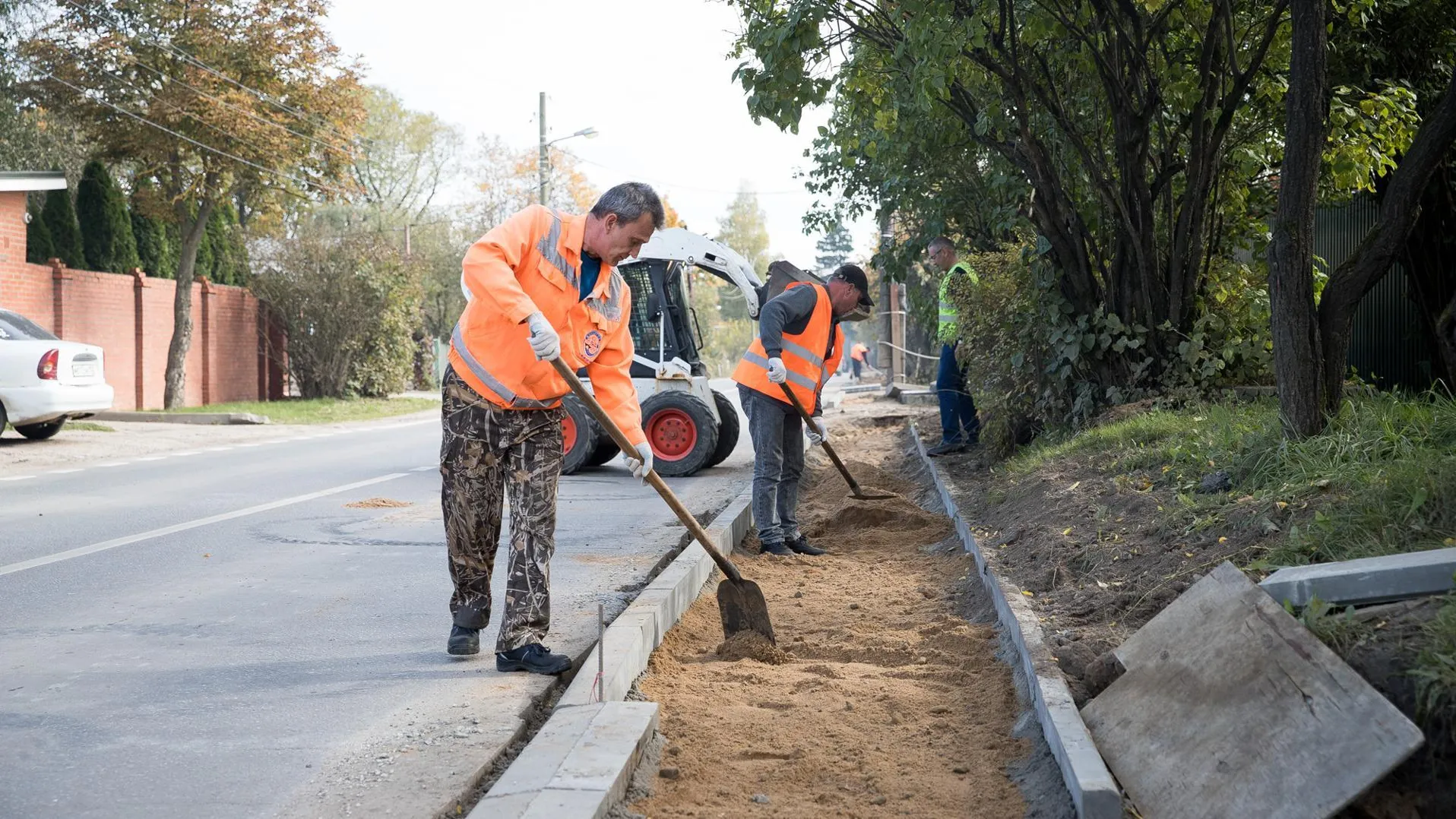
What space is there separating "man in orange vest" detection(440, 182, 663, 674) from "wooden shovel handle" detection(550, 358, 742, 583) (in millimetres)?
85

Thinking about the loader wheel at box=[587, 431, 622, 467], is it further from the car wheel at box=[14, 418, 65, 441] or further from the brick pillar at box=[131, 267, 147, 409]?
the brick pillar at box=[131, 267, 147, 409]

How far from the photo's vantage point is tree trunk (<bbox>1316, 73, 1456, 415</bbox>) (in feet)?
20.1

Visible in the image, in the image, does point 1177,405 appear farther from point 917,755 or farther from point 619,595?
point 917,755

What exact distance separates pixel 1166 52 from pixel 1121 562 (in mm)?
5089

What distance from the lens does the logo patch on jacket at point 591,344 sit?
5254 mm

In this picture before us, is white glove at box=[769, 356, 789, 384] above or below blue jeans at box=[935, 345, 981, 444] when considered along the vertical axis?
above

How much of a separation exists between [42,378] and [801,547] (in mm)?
10520

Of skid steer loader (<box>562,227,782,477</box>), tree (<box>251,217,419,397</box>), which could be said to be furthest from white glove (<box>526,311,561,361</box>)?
tree (<box>251,217,419,397</box>)

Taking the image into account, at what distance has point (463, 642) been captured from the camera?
5320mm

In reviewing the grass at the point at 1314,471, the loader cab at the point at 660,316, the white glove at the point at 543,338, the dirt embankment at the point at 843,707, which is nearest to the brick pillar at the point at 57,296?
the loader cab at the point at 660,316

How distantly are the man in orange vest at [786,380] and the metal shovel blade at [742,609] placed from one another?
2.50 metres

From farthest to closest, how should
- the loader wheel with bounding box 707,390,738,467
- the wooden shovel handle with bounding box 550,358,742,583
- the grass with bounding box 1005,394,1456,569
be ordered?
the loader wheel with bounding box 707,390,738,467 → the wooden shovel handle with bounding box 550,358,742,583 → the grass with bounding box 1005,394,1456,569

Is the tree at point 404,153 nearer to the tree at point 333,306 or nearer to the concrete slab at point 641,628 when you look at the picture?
the tree at point 333,306

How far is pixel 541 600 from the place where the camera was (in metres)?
5.12
